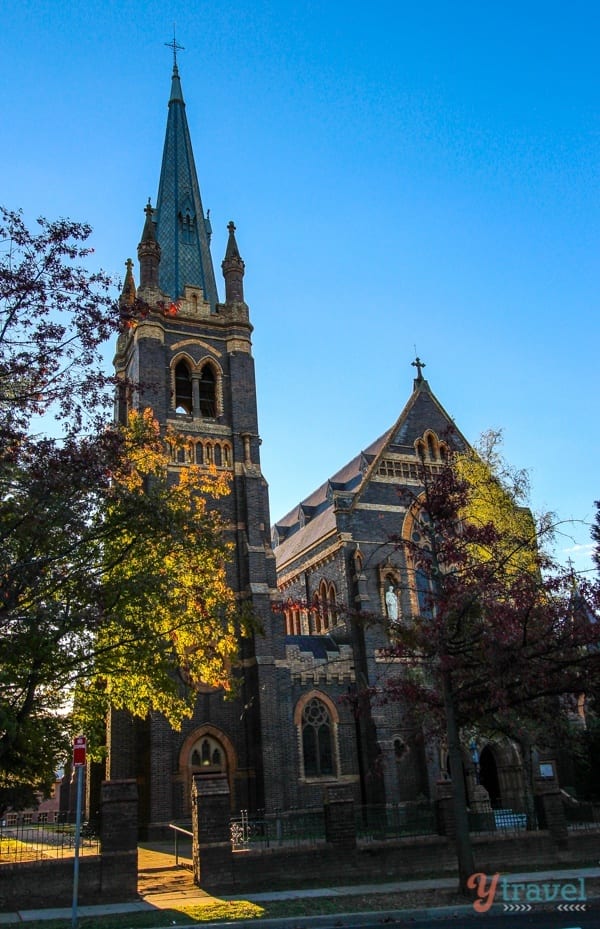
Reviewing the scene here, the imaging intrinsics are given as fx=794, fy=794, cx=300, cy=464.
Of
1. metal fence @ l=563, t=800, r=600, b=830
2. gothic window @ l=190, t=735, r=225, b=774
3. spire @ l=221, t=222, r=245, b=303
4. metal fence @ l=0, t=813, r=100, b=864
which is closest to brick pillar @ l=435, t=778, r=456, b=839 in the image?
metal fence @ l=563, t=800, r=600, b=830

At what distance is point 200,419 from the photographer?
3197 cm

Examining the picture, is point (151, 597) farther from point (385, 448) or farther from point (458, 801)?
point (385, 448)

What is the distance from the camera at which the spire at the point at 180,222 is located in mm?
35781

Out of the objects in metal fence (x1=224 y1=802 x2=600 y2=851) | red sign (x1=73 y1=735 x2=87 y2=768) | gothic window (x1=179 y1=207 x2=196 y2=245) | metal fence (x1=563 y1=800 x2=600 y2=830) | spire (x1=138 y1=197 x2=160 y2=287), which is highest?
gothic window (x1=179 y1=207 x2=196 y2=245)

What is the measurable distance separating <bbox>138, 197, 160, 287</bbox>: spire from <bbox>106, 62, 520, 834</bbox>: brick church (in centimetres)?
7

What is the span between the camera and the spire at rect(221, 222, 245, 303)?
115 ft

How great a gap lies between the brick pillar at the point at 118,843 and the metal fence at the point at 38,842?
61 centimetres

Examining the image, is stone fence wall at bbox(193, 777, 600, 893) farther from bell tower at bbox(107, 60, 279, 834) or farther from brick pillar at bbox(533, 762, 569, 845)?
bell tower at bbox(107, 60, 279, 834)

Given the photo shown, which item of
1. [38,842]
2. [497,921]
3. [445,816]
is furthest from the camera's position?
[445,816]

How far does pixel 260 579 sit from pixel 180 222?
18.4 metres

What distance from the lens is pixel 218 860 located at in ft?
50.0

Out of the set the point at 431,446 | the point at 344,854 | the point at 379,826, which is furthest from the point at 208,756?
the point at 431,446

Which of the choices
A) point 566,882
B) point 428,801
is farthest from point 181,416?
point 566,882

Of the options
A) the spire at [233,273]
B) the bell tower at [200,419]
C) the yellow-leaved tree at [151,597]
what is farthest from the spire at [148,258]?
the yellow-leaved tree at [151,597]
